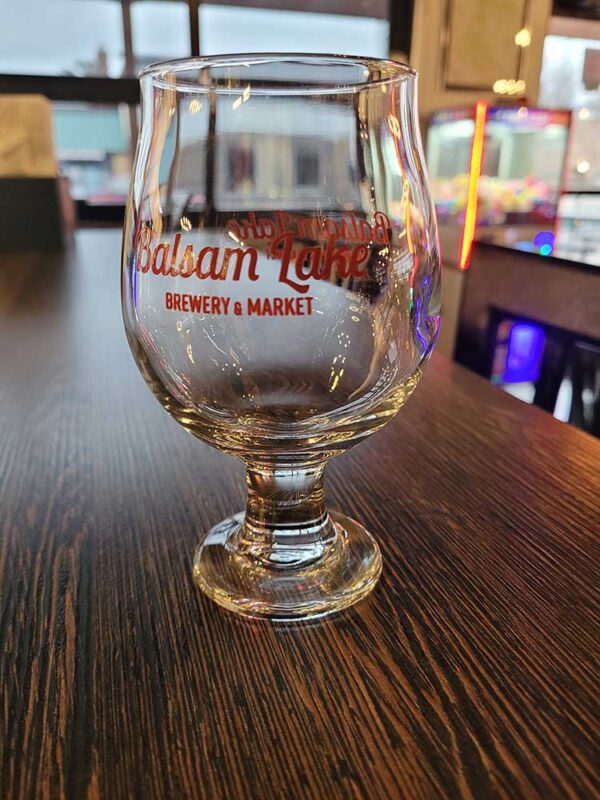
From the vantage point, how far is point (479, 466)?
33 cm

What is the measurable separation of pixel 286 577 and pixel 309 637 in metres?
0.03

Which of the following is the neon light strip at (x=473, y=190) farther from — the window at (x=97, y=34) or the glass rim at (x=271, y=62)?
the glass rim at (x=271, y=62)

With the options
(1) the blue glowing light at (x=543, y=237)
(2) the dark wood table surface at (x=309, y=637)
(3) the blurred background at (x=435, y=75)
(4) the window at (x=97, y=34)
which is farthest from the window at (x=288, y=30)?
(2) the dark wood table surface at (x=309, y=637)

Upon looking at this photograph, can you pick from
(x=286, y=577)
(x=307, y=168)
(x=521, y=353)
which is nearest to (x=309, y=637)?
(x=286, y=577)

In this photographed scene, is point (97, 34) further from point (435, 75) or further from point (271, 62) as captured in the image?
point (271, 62)

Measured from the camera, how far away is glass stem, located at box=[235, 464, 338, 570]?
0.24 m

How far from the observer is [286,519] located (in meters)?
0.25

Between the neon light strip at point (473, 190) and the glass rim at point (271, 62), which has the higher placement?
the glass rim at point (271, 62)

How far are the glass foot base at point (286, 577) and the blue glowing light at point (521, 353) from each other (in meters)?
1.01

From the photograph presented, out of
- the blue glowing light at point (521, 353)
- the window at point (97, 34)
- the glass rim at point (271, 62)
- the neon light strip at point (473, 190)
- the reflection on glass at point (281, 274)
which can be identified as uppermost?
the window at point (97, 34)

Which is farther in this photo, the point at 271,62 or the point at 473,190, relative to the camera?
the point at 473,190

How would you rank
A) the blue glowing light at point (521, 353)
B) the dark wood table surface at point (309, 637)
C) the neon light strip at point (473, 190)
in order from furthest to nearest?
1. the neon light strip at point (473, 190)
2. the blue glowing light at point (521, 353)
3. the dark wood table surface at point (309, 637)

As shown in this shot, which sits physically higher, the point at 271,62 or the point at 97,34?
the point at 97,34

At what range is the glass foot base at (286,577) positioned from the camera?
0.71ft
